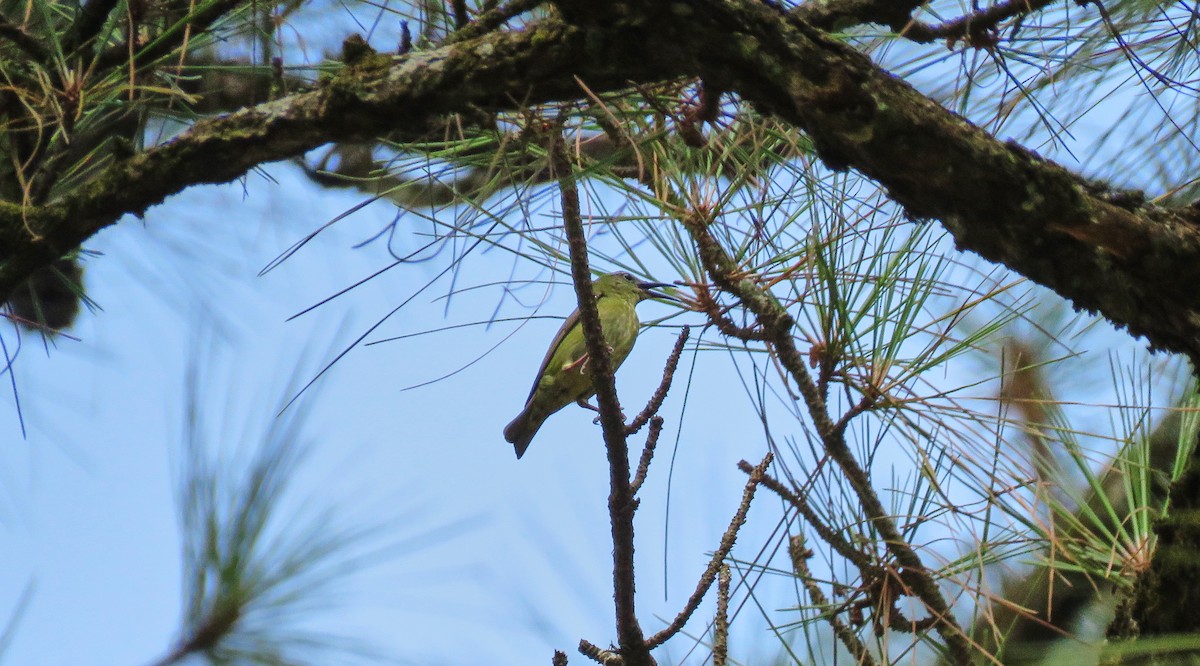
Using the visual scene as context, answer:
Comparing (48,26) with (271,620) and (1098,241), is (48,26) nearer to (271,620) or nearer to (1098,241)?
(271,620)

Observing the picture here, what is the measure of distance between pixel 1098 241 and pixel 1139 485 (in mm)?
930

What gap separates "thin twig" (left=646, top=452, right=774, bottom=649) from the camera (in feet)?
7.10

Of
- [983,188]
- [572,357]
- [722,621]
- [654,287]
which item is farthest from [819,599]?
[572,357]

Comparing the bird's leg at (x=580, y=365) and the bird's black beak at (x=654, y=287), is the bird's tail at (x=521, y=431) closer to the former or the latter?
the bird's leg at (x=580, y=365)

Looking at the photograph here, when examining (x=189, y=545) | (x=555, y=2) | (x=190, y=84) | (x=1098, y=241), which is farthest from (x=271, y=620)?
(x=190, y=84)

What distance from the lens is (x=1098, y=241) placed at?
4.70 ft

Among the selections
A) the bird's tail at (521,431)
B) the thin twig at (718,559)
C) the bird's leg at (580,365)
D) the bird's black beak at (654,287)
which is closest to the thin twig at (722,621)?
the thin twig at (718,559)

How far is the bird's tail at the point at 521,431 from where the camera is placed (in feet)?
13.1

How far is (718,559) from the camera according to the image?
2.23 meters

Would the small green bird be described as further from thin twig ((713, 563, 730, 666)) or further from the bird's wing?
thin twig ((713, 563, 730, 666))

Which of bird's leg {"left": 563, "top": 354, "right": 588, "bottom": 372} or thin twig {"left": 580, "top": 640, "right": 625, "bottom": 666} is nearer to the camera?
thin twig {"left": 580, "top": 640, "right": 625, "bottom": 666}

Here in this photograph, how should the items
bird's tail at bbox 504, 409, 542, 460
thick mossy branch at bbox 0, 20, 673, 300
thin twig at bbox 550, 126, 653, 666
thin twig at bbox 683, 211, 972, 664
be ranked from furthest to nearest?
bird's tail at bbox 504, 409, 542, 460, thin twig at bbox 550, 126, 653, 666, thin twig at bbox 683, 211, 972, 664, thick mossy branch at bbox 0, 20, 673, 300

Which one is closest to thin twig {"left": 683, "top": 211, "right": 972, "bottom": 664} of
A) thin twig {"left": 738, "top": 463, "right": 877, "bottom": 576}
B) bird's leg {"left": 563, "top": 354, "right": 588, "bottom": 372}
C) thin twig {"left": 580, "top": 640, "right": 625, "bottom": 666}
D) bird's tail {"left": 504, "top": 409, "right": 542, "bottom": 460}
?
thin twig {"left": 738, "top": 463, "right": 877, "bottom": 576}

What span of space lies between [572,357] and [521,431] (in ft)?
1.07
